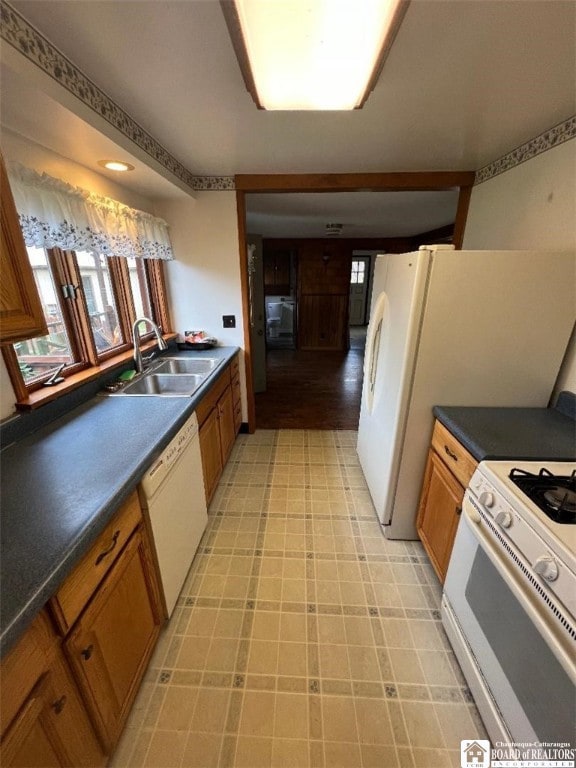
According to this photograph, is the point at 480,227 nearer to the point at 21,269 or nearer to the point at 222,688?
the point at 21,269

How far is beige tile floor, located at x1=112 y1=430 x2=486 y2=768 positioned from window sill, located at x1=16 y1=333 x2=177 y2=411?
115cm

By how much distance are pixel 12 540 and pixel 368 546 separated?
1.70m

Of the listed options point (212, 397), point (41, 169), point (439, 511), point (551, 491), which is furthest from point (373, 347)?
point (41, 169)

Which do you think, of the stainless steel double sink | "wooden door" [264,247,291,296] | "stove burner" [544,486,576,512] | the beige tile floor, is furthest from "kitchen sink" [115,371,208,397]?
"wooden door" [264,247,291,296]

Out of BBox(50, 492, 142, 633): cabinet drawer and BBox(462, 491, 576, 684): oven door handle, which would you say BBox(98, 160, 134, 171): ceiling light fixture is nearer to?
BBox(50, 492, 142, 633): cabinet drawer

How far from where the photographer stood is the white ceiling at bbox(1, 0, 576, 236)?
885mm

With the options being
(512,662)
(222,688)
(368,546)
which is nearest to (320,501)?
(368,546)

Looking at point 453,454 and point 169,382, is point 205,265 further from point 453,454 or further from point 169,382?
point 453,454

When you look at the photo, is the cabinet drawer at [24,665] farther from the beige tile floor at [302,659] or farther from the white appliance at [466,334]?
the white appliance at [466,334]

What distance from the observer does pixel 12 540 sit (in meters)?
0.79

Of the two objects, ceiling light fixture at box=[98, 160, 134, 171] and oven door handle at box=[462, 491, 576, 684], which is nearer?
oven door handle at box=[462, 491, 576, 684]

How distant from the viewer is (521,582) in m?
0.89

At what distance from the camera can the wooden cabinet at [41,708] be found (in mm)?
616

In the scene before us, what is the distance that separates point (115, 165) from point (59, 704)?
2199 millimetres
